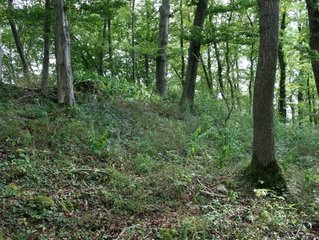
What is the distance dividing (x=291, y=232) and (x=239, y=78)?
68.1 ft

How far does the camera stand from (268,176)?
6.06m

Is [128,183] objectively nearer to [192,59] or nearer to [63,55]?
[63,55]

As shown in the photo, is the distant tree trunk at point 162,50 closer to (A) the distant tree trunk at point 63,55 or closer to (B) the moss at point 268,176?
(A) the distant tree trunk at point 63,55

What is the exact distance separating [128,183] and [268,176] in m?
2.63

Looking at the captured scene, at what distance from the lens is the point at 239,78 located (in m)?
24.5

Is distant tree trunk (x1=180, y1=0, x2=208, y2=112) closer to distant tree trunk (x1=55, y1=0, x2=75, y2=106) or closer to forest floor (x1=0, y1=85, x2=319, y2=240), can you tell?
forest floor (x1=0, y1=85, x2=319, y2=240)

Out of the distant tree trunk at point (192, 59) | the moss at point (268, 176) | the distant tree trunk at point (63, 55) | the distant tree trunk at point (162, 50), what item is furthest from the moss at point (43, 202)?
the distant tree trunk at point (162, 50)

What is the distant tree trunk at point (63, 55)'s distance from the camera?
27.4 ft

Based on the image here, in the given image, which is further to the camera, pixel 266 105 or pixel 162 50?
pixel 162 50

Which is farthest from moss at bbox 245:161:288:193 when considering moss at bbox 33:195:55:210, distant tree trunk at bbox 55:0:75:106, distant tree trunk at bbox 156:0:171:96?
distant tree trunk at bbox 156:0:171:96

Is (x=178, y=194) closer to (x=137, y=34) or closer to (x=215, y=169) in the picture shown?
(x=215, y=169)

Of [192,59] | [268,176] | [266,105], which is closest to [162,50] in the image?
[192,59]

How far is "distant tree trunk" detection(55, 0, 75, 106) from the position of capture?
835 cm

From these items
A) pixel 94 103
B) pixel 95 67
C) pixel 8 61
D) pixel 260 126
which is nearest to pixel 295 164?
pixel 260 126
